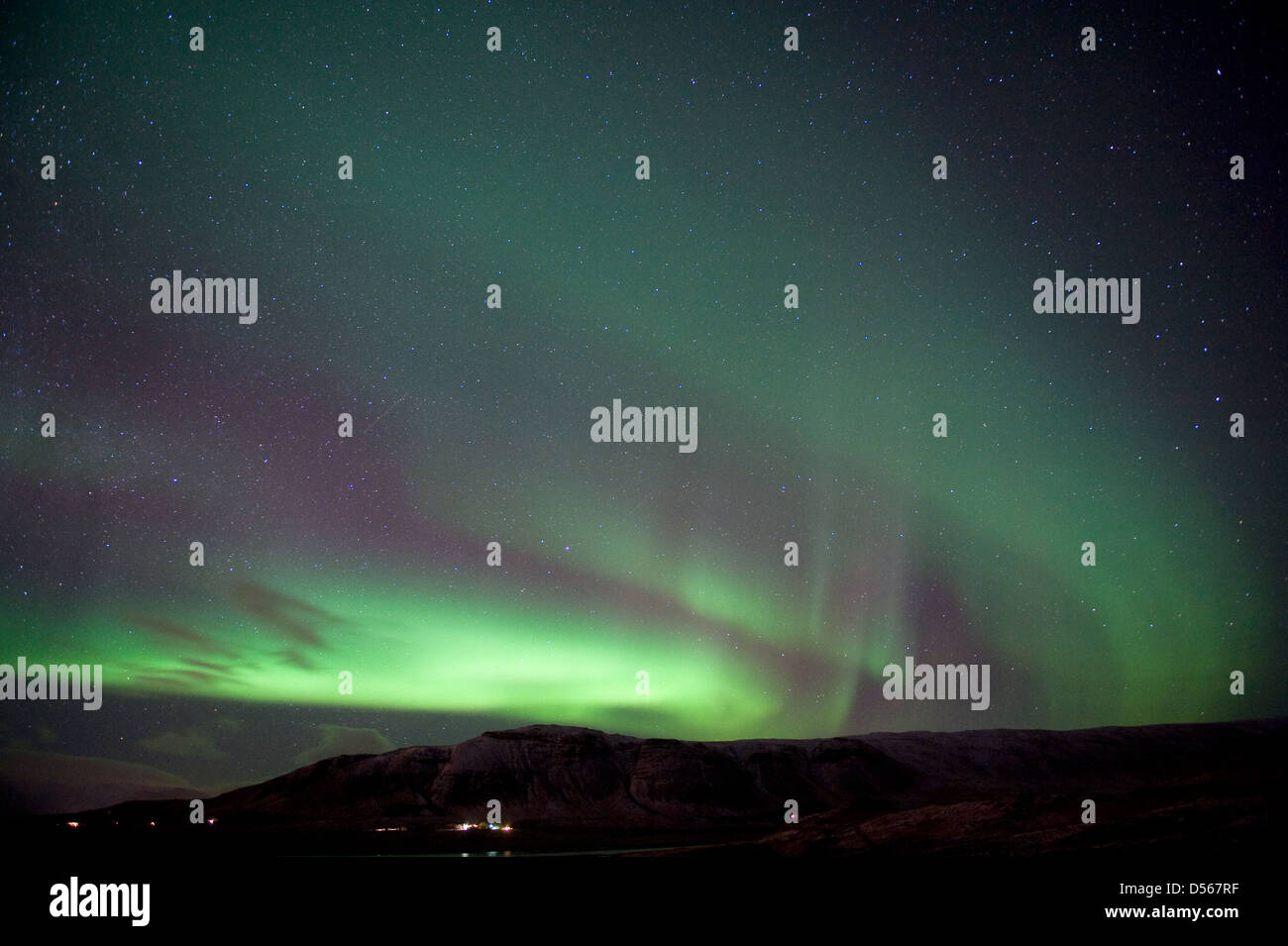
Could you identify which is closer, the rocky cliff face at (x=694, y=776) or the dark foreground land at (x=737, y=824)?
the dark foreground land at (x=737, y=824)

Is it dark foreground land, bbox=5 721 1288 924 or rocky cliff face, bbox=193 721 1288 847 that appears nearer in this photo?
dark foreground land, bbox=5 721 1288 924

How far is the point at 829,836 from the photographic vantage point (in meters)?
84.2

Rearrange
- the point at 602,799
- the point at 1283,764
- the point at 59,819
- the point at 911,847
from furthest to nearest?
the point at 602,799 < the point at 1283,764 < the point at 59,819 < the point at 911,847

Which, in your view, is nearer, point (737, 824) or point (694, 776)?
point (737, 824)

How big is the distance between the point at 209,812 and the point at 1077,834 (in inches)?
6007

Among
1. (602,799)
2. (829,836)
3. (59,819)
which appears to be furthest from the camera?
(602,799)

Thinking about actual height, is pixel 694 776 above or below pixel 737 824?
above

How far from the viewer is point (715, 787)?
176375 millimetres
